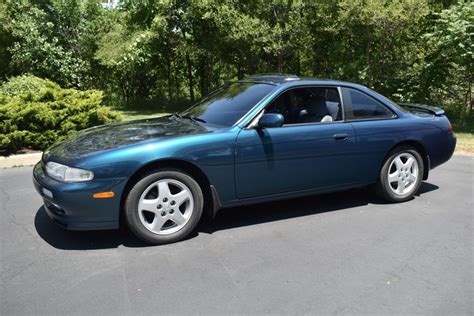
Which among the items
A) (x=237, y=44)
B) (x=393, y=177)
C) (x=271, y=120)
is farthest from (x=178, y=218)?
(x=237, y=44)

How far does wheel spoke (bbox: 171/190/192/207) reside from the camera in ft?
13.5

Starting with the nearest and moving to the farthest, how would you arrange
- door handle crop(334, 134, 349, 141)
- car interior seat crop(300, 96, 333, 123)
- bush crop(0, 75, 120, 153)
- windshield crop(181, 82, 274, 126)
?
windshield crop(181, 82, 274, 126)
door handle crop(334, 134, 349, 141)
car interior seat crop(300, 96, 333, 123)
bush crop(0, 75, 120, 153)

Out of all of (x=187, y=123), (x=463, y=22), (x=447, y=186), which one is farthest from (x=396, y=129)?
(x=463, y=22)

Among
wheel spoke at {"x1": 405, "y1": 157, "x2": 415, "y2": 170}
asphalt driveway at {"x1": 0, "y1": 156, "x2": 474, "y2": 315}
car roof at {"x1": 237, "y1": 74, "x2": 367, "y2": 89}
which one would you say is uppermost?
car roof at {"x1": 237, "y1": 74, "x2": 367, "y2": 89}

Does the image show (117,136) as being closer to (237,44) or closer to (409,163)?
(409,163)

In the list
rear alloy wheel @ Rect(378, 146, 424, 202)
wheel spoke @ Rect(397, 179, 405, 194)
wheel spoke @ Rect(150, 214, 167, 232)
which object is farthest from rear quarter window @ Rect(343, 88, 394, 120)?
wheel spoke @ Rect(150, 214, 167, 232)

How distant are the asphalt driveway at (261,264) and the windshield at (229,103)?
1061 millimetres

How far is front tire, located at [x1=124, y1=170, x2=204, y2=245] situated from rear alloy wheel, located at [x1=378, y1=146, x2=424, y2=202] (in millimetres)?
2278

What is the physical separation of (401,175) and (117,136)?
3.24 m

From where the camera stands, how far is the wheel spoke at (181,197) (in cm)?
412

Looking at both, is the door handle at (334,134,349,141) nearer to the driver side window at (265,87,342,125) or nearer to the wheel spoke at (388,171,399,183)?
the driver side window at (265,87,342,125)

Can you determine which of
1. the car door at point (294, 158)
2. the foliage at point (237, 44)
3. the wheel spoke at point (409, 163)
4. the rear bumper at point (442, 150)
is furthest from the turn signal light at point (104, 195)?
the foliage at point (237, 44)

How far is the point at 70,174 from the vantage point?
3883 mm

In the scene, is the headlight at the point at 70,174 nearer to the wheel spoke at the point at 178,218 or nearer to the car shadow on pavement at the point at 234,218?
the car shadow on pavement at the point at 234,218
